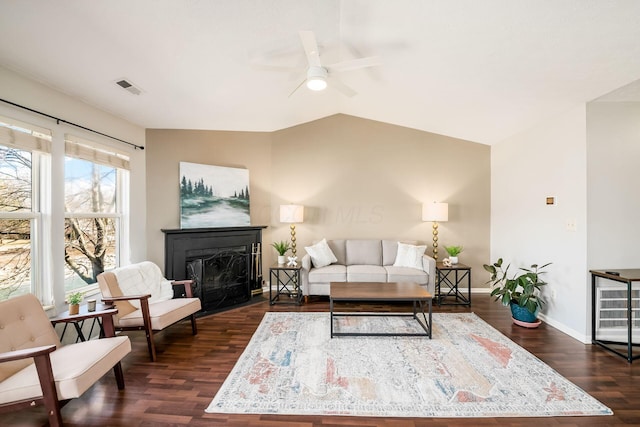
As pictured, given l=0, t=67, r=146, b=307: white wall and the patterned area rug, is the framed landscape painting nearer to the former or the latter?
l=0, t=67, r=146, b=307: white wall

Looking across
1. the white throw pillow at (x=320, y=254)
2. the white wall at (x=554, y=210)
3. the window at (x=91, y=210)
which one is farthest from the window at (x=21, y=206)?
the white wall at (x=554, y=210)

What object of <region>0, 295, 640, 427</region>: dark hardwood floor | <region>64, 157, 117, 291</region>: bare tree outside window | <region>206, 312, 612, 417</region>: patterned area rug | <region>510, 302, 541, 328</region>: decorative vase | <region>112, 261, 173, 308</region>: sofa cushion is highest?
<region>64, 157, 117, 291</region>: bare tree outside window

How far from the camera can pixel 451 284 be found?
4.58m

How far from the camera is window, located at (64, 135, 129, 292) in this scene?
2.91 meters

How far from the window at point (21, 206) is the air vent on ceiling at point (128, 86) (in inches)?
31.5

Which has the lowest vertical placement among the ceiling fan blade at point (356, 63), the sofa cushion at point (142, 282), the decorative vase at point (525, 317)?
the decorative vase at point (525, 317)

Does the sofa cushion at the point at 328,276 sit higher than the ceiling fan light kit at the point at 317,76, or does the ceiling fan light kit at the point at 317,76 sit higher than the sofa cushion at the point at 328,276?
the ceiling fan light kit at the point at 317,76

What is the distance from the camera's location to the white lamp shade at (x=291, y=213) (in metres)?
4.37

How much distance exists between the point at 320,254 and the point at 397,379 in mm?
2334

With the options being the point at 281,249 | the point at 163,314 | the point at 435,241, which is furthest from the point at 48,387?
the point at 435,241

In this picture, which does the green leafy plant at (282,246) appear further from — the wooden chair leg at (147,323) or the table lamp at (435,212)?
the table lamp at (435,212)

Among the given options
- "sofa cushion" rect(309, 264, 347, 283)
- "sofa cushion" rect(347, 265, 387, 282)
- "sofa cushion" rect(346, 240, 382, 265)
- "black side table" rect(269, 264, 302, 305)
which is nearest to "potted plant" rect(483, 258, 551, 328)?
"sofa cushion" rect(347, 265, 387, 282)

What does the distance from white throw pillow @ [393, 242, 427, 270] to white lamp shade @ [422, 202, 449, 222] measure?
0.47m

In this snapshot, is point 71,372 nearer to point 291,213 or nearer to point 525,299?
point 291,213
